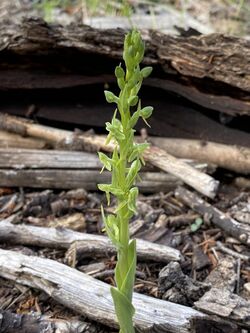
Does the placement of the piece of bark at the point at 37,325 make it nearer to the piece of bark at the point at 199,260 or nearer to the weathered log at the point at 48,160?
the piece of bark at the point at 199,260

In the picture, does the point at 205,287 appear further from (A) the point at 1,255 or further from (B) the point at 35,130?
(B) the point at 35,130

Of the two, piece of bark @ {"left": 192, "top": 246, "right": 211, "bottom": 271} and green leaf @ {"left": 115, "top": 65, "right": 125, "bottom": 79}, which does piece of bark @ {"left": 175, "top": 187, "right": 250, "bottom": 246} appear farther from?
green leaf @ {"left": 115, "top": 65, "right": 125, "bottom": 79}

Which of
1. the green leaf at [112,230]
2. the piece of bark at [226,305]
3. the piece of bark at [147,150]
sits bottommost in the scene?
the piece of bark at [226,305]

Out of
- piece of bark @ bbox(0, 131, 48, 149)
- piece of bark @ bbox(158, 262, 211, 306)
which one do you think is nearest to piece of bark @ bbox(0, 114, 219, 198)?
piece of bark @ bbox(0, 131, 48, 149)

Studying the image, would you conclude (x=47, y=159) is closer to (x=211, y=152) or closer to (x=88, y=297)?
(x=211, y=152)

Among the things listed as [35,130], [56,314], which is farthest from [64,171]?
[56,314]

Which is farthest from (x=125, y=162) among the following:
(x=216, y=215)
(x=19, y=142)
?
(x=19, y=142)

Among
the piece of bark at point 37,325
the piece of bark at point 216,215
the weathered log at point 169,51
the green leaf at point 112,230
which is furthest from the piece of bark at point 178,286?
the weathered log at point 169,51
